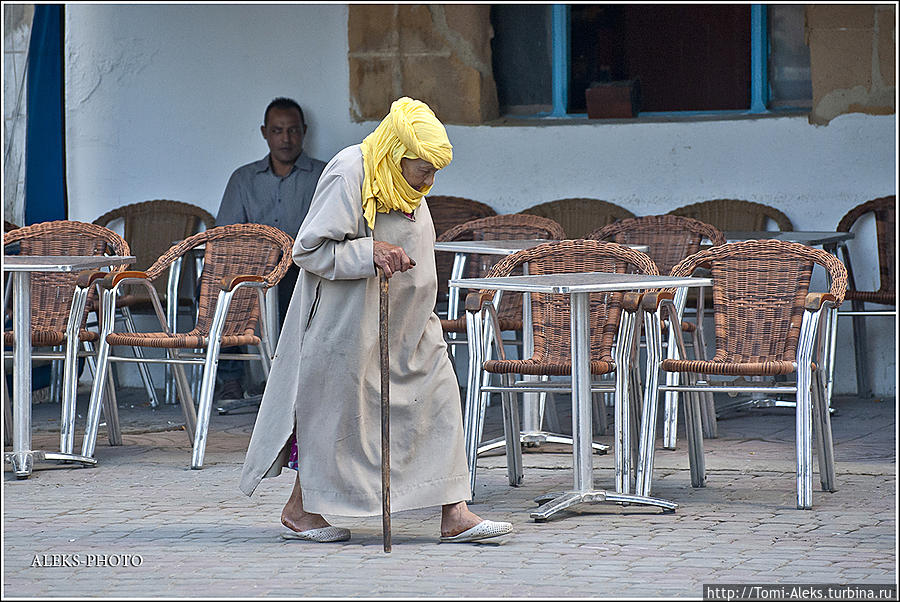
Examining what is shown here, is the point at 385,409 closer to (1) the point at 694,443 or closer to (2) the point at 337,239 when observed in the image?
(2) the point at 337,239

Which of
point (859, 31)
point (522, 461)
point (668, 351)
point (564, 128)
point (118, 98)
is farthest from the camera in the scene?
point (118, 98)

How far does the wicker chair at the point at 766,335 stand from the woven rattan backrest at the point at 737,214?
2157mm

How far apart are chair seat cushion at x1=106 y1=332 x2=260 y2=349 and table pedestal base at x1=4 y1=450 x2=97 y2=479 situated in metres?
0.54

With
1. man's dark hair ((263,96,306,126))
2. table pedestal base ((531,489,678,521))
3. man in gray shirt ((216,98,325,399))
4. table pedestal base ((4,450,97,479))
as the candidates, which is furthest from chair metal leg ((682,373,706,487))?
man's dark hair ((263,96,306,126))

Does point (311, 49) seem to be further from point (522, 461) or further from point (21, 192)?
point (522, 461)

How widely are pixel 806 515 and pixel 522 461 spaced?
4.92 ft

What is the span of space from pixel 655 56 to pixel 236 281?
10.7ft

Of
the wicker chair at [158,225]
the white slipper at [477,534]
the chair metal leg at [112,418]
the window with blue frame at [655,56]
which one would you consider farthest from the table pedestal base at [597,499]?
the wicker chair at [158,225]

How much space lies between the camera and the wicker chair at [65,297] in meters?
6.62

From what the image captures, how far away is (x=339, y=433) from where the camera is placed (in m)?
4.82

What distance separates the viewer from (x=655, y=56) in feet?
28.2

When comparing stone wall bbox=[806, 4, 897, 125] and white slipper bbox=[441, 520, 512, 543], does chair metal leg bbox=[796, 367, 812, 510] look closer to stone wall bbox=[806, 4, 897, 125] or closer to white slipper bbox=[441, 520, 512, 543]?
white slipper bbox=[441, 520, 512, 543]

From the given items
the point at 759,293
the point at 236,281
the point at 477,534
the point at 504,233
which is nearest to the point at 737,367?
the point at 759,293

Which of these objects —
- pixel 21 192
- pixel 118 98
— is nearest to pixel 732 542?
pixel 21 192
